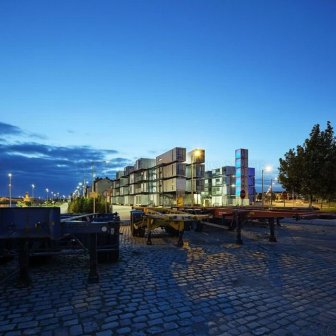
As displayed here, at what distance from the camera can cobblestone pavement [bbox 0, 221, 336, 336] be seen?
17.0 ft

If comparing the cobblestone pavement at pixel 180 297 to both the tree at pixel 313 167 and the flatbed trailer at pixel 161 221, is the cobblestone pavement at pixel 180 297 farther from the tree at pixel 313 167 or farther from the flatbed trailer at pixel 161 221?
the tree at pixel 313 167

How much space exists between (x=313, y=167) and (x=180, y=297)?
3258cm

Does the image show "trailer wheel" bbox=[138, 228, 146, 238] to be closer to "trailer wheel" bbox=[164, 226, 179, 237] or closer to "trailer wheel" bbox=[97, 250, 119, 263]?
"trailer wheel" bbox=[164, 226, 179, 237]

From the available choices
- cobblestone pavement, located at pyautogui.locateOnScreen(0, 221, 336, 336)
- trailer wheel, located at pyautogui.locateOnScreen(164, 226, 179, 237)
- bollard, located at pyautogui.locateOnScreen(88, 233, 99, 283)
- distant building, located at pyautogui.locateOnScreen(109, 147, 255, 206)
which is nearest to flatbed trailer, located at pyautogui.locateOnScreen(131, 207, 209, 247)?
trailer wheel, located at pyautogui.locateOnScreen(164, 226, 179, 237)

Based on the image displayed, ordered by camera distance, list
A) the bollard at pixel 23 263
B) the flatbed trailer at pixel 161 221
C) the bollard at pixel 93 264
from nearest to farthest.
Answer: the bollard at pixel 23 263 < the bollard at pixel 93 264 < the flatbed trailer at pixel 161 221

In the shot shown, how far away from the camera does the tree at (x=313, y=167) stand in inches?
1356

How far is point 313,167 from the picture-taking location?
35.1 m

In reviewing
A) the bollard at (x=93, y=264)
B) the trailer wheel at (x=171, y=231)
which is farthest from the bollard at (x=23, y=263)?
the trailer wheel at (x=171, y=231)

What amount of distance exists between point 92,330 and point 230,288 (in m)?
3.44

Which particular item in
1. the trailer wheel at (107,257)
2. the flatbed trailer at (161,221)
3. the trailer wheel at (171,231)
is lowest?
the trailer wheel at (171,231)

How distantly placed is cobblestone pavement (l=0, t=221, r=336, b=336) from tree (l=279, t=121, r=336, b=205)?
25844mm

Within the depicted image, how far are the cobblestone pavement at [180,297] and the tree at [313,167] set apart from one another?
84.8ft

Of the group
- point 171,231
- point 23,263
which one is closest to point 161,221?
point 171,231

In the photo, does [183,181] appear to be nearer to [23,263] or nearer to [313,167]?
[313,167]
